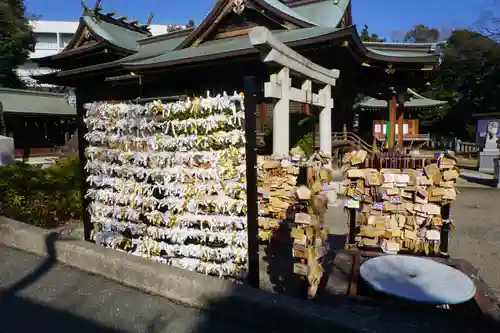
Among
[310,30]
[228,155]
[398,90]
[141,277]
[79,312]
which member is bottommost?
[79,312]

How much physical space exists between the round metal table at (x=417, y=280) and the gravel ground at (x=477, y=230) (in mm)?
1406

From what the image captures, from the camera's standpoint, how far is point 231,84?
11.4 meters

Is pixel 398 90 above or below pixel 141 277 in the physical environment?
above

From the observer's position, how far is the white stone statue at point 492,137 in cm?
1418

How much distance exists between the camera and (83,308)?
2670 mm

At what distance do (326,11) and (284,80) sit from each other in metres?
6.43

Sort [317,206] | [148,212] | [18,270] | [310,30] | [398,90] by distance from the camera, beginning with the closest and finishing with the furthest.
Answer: [317,206]
[18,270]
[148,212]
[310,30]
[398,90]

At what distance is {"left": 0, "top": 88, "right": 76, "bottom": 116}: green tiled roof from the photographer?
72.3ft

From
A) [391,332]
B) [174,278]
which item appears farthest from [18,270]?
[391,332]

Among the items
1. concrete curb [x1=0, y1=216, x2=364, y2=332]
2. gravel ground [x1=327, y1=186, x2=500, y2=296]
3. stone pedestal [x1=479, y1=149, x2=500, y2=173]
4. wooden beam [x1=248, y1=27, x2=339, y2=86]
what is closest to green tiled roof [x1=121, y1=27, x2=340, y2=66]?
wooden beam [x1=248, y1=27, x2=339, y2=86]

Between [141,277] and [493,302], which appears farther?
[141,277]

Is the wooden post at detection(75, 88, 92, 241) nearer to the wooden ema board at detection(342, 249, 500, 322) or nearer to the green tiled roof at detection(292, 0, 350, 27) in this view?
the wooden ema board at detection(342, 249, 500, 322)

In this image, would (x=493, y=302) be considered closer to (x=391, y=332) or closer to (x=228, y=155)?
(x=391, y=332)

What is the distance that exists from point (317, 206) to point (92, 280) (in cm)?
216
